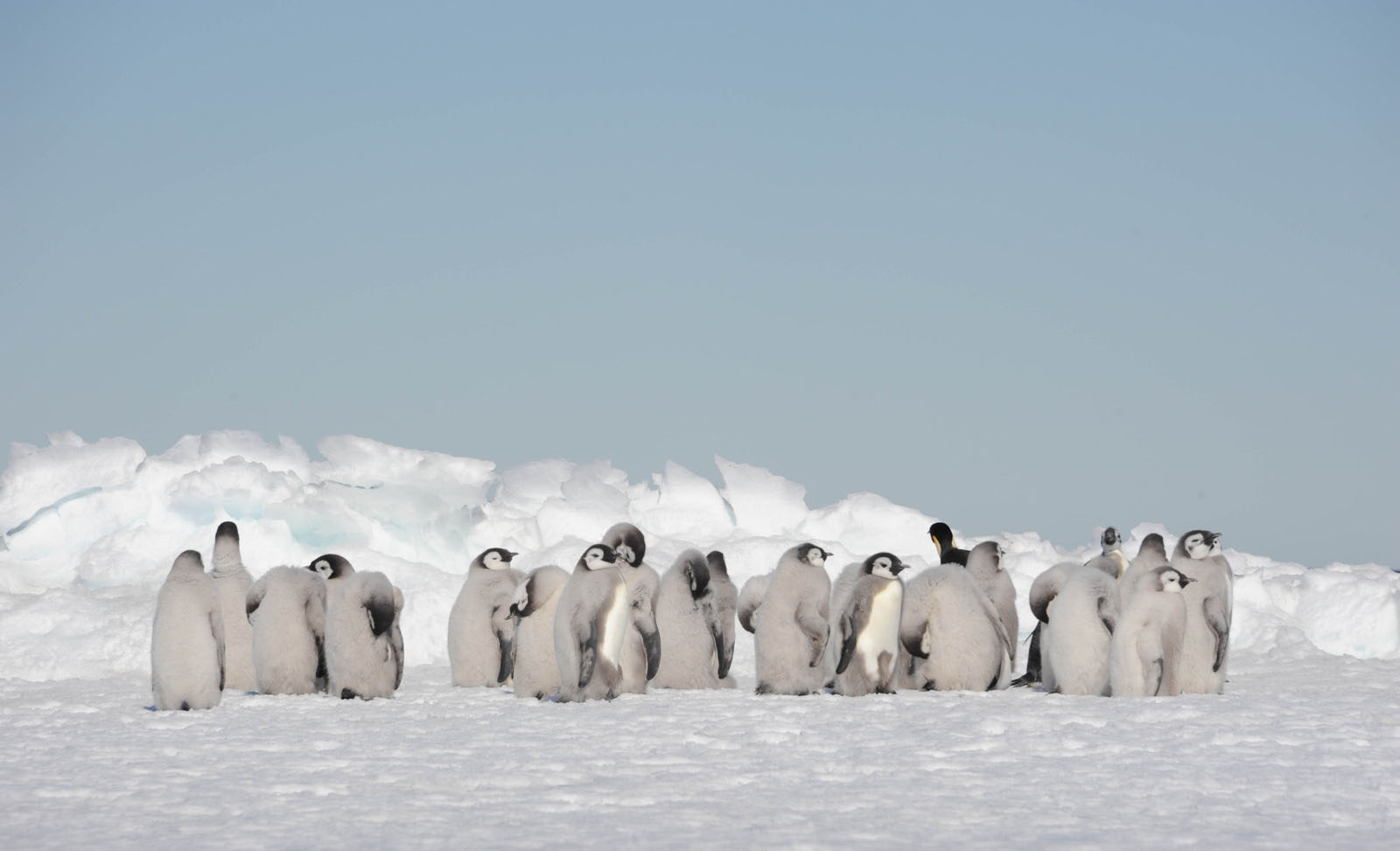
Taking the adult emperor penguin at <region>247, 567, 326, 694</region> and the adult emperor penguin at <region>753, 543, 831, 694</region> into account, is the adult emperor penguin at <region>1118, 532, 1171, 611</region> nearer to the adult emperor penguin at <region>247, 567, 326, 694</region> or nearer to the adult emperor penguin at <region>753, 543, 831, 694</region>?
the adult emperor penguin at <region>753, 543, 831, 694</region>

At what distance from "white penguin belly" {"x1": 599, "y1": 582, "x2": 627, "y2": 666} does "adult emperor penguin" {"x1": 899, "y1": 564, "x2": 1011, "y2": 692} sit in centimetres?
179

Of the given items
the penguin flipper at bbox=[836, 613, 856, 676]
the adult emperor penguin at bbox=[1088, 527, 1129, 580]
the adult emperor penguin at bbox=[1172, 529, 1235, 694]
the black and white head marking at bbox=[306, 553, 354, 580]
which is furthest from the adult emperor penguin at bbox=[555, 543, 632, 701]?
the adult emperor penguin at bbox=[1088, 527, 1129, 580]

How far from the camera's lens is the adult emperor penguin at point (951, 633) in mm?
9359

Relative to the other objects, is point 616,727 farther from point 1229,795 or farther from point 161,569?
point 161,569

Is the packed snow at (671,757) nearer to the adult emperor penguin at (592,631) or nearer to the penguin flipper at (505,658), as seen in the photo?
the adult emperor penguin at (592,631)

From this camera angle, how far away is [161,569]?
637 inches

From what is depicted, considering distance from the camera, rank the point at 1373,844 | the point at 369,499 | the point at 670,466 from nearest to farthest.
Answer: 1. the point at 1373,844
2. the point at 369,499
3. the point at 670,466

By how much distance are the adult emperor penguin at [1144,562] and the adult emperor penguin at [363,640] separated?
455 cm

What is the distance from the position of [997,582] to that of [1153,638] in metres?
2.18

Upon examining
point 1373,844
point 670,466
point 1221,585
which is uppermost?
point 670,466

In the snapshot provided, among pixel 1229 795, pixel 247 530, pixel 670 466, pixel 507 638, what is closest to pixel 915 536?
pixel 670 466

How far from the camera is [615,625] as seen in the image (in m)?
8.73

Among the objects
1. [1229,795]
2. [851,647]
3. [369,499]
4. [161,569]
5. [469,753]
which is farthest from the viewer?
[369,499]

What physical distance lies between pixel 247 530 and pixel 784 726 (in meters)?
11.2
